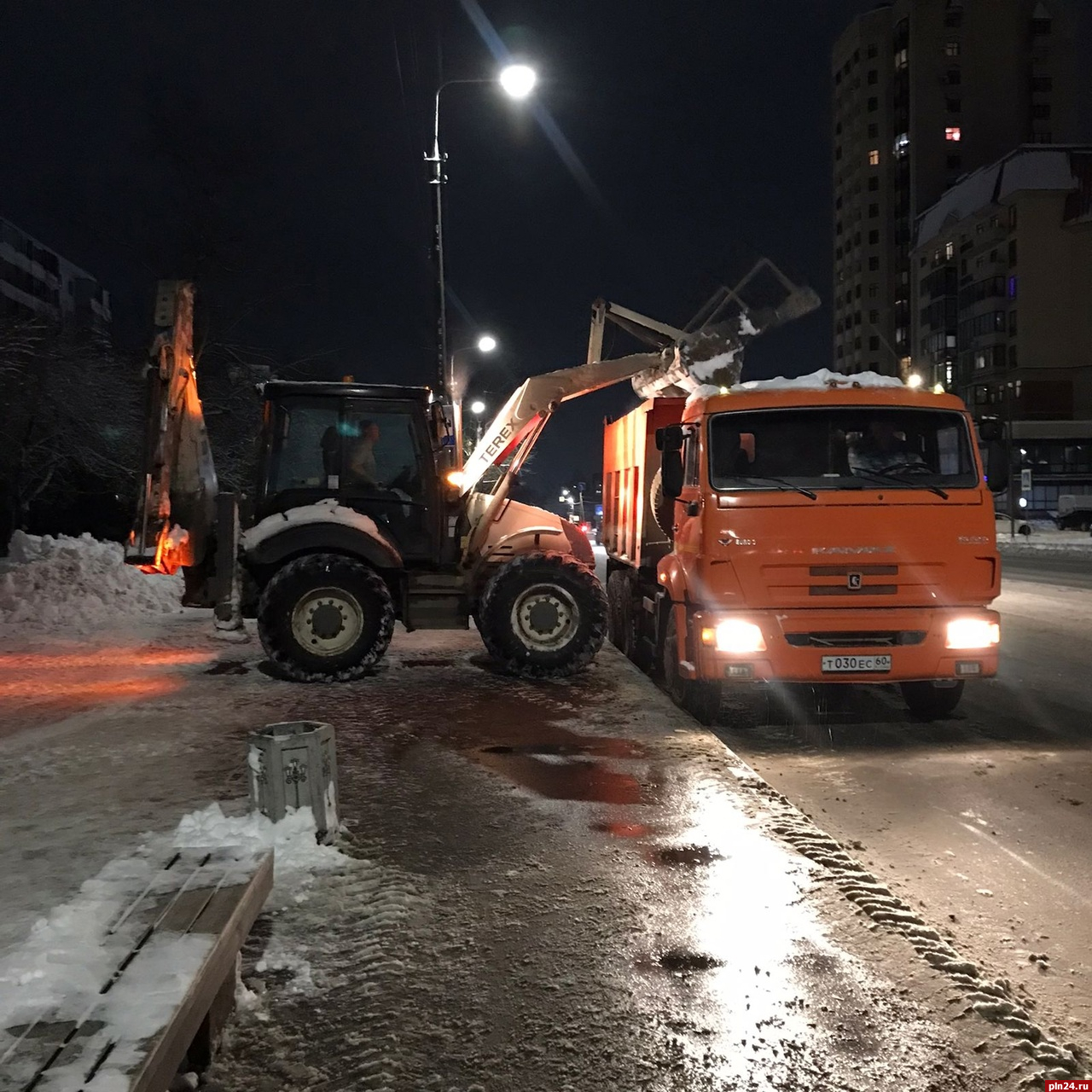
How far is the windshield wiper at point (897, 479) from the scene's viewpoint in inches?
308

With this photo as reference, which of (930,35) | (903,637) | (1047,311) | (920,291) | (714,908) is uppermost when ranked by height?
(930,35)

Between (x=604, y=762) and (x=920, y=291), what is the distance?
89095mm

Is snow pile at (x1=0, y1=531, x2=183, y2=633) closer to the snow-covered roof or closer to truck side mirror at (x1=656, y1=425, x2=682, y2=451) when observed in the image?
truck side mirror at (x1=656, y1=425, x2=682, y2=451)

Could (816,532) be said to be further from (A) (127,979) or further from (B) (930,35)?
(B) (930,35)

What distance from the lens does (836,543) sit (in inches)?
301

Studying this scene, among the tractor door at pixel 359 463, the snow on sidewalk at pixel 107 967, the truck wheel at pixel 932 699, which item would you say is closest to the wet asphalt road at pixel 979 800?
the truck wheel at pixel 932 699

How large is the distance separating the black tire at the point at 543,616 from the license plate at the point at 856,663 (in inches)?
117

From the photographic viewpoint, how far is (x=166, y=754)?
7.13 metres

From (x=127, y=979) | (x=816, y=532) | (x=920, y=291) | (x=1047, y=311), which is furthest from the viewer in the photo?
(x=920, y=291)

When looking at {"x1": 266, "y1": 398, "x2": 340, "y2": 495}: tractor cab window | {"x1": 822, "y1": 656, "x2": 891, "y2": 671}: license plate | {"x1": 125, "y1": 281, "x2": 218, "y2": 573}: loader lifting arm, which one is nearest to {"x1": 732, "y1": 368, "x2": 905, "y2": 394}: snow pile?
{"x1": 822, "y1": 656, "x2": 891, "y2": 671}: license plate

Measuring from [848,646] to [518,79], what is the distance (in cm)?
1088

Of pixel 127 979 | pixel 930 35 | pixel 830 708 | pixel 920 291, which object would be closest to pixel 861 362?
pixel 920 291

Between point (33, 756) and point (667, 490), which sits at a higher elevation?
point (667, 490)

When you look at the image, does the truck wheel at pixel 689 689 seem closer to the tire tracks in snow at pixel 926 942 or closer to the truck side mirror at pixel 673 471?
the truck side mirror at pixel 673 471
